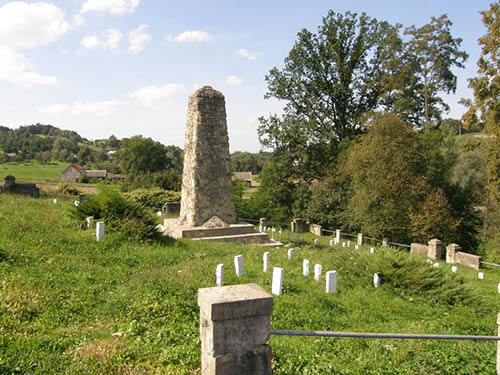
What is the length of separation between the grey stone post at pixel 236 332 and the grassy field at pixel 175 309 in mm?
1413

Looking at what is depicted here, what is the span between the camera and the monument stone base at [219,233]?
14961mm

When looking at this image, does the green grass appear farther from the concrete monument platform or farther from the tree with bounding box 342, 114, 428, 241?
the tree with bounding box 342, 114, 428, 241

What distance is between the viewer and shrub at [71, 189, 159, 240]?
10812mm

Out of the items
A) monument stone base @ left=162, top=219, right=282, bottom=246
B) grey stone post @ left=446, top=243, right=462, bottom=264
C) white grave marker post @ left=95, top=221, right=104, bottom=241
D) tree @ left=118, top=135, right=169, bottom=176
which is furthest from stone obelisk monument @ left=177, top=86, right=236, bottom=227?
tree @ left=118, top=135, right=169, bottom=176

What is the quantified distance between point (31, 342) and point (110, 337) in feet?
3.00

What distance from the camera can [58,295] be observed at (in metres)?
5.96

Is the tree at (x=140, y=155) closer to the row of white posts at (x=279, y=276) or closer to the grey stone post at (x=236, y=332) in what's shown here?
the row of white posts at (x=279, y=276)

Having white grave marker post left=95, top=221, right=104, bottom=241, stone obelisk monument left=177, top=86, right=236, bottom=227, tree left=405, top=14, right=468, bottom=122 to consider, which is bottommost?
white grave marker post left=95, top=221, right=104, bottom=241

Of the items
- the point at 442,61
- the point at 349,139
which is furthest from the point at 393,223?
the point at 442,61

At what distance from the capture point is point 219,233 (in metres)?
15.5

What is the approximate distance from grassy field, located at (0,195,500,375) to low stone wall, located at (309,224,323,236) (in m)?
16.6

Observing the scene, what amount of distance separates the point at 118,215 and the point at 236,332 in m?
9.55

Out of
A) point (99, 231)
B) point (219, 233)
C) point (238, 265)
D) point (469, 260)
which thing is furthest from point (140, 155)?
point (238, 265)

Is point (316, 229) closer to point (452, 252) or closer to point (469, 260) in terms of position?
point (452, 252)
